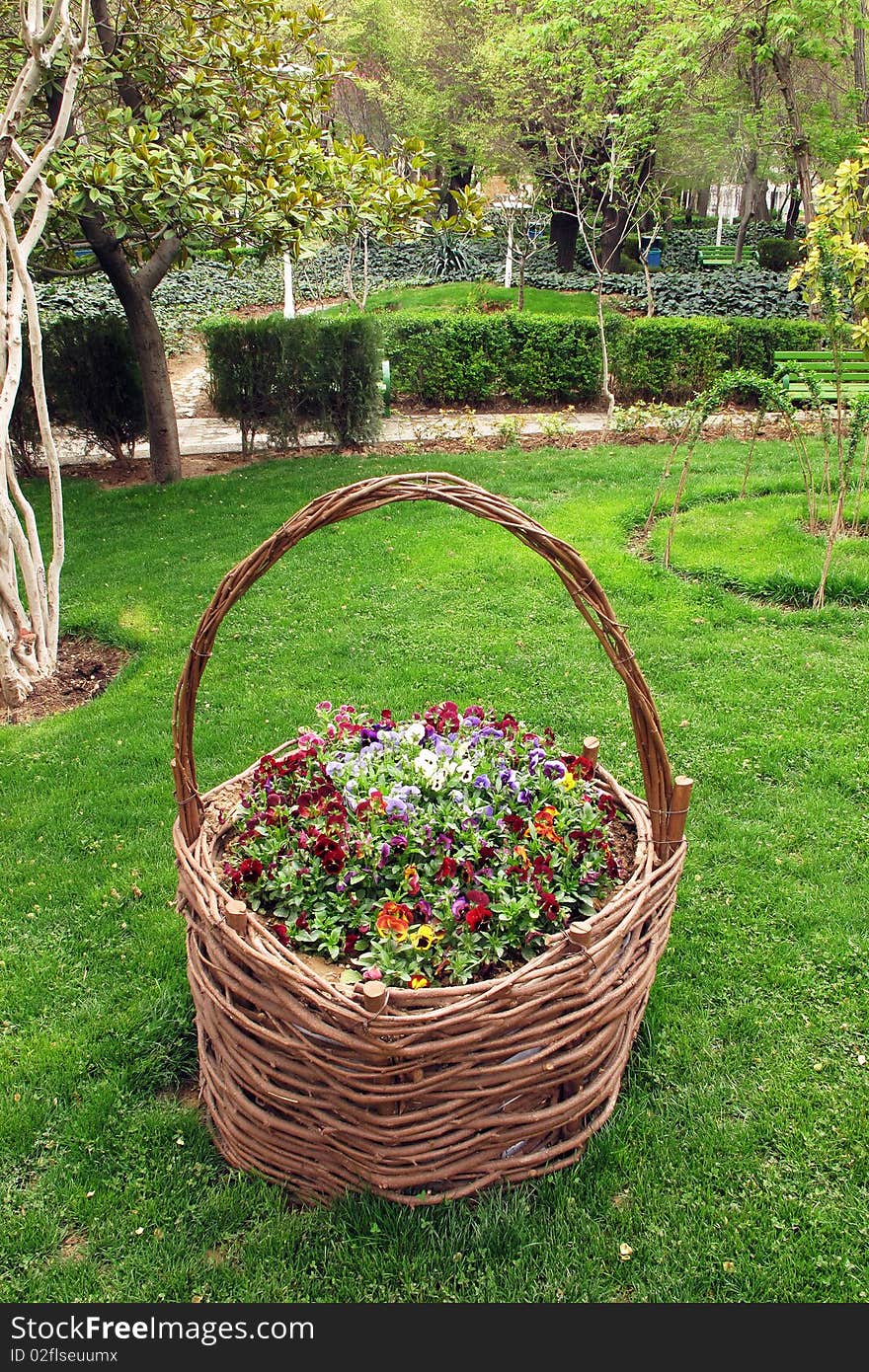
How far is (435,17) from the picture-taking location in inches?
835

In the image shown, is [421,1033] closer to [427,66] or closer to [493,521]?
[493,521]

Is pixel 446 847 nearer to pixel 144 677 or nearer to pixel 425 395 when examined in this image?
pixel 144 677

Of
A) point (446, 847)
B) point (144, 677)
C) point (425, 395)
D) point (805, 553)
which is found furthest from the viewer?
point (425, 395)

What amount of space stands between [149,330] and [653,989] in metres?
7.68

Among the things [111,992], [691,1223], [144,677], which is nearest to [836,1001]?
[691,1223]

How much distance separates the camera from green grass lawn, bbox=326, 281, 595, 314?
19.4 metres

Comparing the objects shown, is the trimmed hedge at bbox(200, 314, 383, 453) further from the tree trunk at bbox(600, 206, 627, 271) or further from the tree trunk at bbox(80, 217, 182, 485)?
the tree trunk at bbox(600, 206, 627, 271)

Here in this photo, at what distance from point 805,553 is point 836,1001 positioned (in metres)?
4.07

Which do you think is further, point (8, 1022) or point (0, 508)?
point (0, 508)

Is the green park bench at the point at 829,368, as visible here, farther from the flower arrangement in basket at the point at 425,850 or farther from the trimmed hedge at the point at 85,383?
the flower arrangement in basket at the point at 425,850

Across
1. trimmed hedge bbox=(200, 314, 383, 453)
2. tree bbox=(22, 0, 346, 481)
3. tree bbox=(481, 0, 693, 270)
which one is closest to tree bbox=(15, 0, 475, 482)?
tree bbox=(22, 0, 346, 481)

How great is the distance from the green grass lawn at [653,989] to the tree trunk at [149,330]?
8.95 feet

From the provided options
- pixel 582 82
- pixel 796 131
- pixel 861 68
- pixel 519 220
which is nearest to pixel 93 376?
pixel 582 82

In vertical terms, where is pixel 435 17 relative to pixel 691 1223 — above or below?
above
